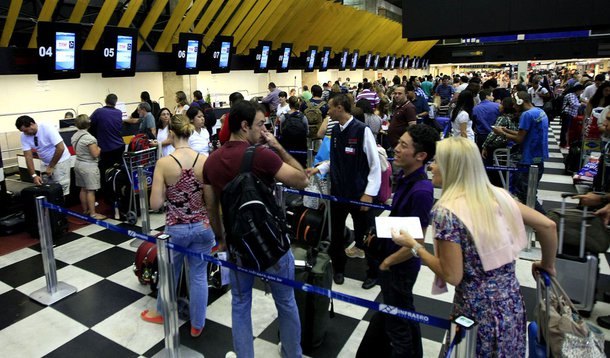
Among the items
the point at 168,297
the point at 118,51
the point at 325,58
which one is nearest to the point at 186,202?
the point at 168,297

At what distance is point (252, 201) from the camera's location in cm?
209

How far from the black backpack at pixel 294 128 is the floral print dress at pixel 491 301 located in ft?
16.4

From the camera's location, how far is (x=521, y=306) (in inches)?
71.1

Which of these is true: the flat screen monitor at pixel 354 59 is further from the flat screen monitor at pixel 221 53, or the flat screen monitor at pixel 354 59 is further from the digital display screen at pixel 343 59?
the flat screen monitor at pixel 221 53

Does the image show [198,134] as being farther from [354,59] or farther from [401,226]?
[354,59]

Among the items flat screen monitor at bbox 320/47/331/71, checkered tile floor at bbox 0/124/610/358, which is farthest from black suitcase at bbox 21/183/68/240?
flat screen monitor at bbox 320/47/331/71

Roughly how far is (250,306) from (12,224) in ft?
14.8

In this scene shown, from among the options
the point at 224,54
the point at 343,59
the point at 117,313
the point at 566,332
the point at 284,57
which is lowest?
the point at 117,313

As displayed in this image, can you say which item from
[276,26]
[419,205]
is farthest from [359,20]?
[419,205]

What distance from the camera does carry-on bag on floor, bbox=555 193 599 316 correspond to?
Result: 3158 millimetres

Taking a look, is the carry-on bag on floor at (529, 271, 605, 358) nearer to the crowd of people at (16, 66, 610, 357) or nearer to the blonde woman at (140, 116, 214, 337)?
the crowd of people at (16, 66, 610, 357)

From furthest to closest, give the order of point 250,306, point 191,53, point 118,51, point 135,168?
point 191,53, point 118,51, point 135,168, point 250,306

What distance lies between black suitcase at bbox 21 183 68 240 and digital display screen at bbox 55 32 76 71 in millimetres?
2867

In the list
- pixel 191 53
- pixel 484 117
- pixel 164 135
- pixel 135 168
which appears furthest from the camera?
pixel 191 53
